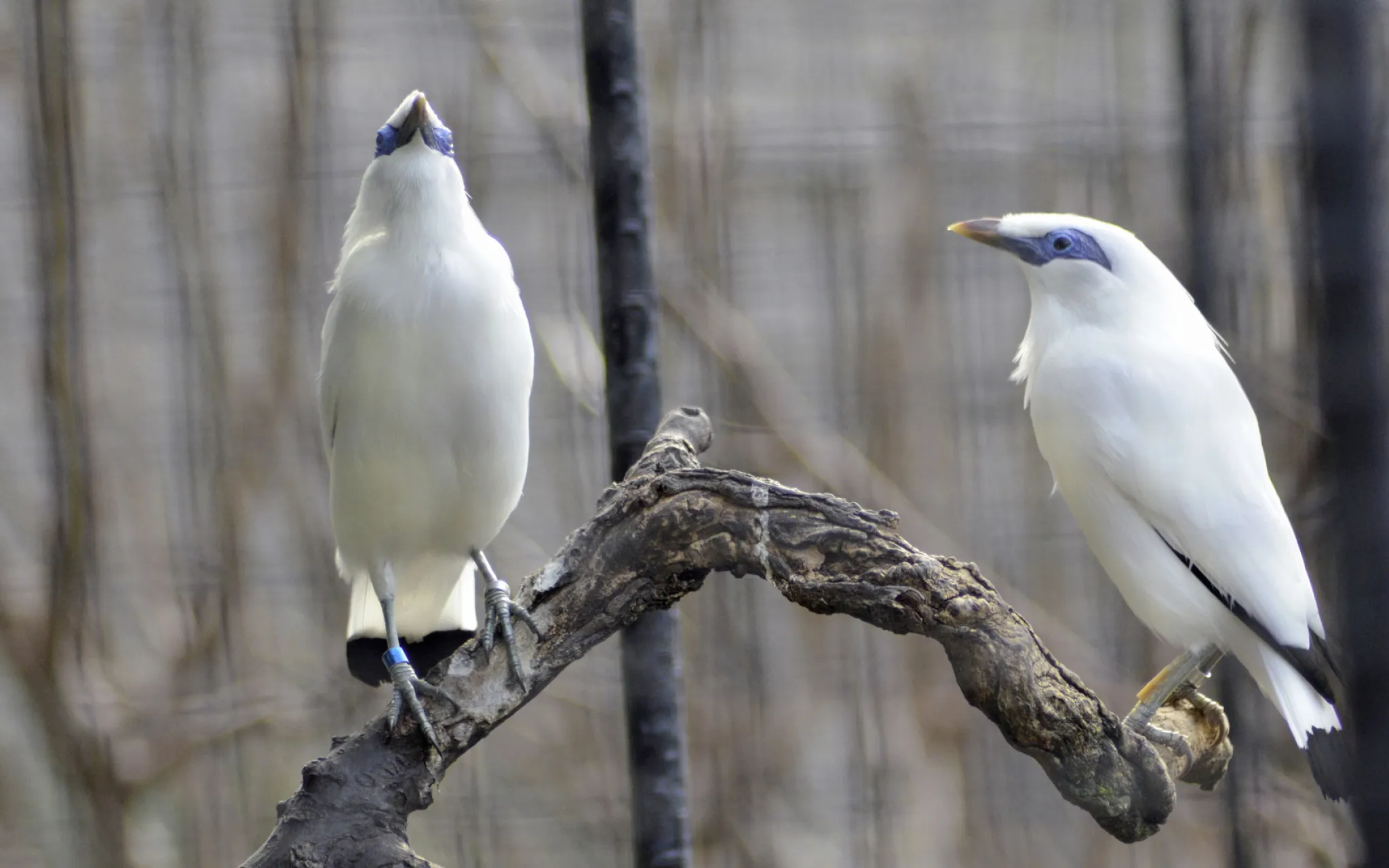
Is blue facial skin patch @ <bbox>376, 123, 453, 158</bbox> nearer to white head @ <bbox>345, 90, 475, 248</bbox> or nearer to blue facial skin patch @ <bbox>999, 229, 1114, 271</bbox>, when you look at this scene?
white head @ <bbox>345, 90, 475, 248</bbox>

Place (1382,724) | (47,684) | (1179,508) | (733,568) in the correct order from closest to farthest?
1. (1382,724)
2. (733,568)
3. (1179,508)
4. (47,684)

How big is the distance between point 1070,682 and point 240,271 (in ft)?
5.19

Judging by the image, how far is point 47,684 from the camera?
1.97m

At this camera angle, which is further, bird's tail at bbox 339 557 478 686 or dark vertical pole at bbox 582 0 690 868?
bird's tail at bbox 339 557 478 686

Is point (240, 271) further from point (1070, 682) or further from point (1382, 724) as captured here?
point (1382, 724)

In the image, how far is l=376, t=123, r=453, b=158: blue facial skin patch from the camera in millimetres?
1247

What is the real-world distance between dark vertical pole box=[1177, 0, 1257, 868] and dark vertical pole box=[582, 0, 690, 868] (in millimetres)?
559

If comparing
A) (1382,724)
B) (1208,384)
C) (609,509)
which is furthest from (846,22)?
(1382,724)

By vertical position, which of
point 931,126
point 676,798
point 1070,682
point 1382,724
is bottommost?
point 676,798

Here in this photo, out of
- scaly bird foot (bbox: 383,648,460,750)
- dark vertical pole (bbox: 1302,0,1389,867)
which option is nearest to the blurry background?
scaly bird foot (bbox: 383,648,460,750)

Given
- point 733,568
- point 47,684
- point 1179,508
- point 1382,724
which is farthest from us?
point 47,684

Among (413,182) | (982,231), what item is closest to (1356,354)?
(982,231)

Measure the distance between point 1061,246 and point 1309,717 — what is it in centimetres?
54

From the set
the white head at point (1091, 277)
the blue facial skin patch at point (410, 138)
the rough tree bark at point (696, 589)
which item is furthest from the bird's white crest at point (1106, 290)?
the blue facial skin patch at point (410, 138)
